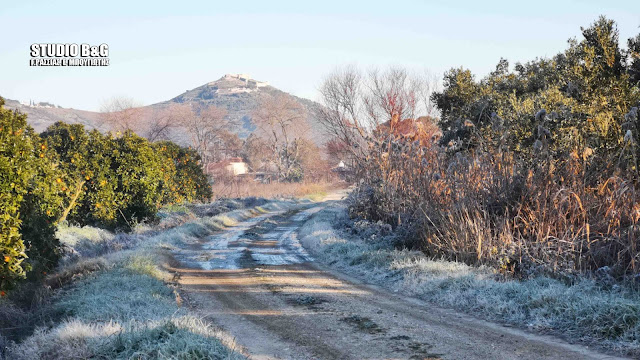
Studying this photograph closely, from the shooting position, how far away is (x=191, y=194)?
2944cm

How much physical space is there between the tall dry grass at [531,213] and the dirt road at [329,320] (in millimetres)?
2314

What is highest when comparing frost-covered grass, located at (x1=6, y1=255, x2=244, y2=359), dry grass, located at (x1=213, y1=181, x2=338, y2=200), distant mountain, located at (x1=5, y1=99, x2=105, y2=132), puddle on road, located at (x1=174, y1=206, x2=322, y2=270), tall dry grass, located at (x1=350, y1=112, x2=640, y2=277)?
distant mountain, located at (x1=5, y1=99, x2=105, y2=132)

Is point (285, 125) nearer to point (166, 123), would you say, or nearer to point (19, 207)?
point (166, 123)

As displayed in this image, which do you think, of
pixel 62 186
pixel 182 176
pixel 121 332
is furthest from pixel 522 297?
pixel 182 176

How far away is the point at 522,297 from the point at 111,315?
6125 mm

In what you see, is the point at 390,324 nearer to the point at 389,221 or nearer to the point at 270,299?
the point at 270,299

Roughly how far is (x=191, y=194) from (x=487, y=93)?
56.4 ft

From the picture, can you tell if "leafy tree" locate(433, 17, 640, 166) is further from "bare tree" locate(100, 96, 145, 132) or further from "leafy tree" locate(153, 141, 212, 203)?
"bare tree" locate(100, 96, 145, 132)

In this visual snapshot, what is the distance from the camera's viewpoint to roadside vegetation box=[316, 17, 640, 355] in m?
7.64

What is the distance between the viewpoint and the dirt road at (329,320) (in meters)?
6.20

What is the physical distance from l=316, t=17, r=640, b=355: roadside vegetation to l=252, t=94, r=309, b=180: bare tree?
2059 inches

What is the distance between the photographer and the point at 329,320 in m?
7.77

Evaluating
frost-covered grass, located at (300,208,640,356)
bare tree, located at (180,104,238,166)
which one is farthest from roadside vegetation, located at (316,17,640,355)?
bare tree, located at (180,104,238,166)

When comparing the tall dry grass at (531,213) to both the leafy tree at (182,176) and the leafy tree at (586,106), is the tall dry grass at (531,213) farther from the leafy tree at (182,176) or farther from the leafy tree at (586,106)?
the leafy tree at (182,176)
